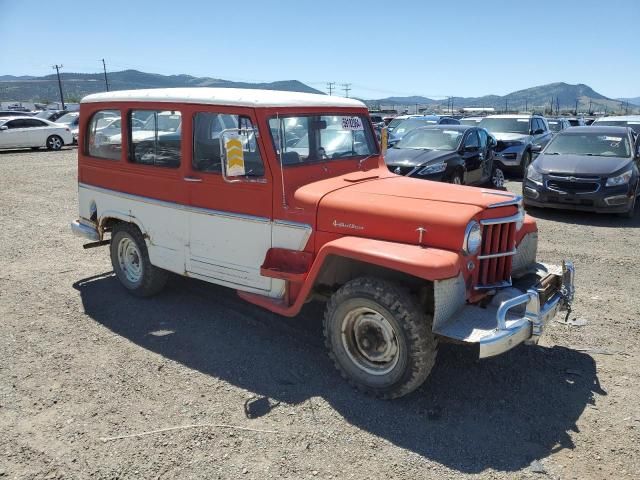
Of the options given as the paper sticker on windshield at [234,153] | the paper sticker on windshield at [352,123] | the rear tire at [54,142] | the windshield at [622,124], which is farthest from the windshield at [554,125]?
the paper sticker on windshield at [234,153]

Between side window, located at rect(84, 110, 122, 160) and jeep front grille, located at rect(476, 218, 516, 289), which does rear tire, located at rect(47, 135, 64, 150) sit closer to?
side window, located at rect(84, 110, 122, 160)

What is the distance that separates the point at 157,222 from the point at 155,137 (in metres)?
0.80

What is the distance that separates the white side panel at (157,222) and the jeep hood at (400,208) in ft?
4.45

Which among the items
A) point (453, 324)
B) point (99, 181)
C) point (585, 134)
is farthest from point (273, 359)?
point (585, 134)

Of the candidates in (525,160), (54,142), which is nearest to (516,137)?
(525,160)

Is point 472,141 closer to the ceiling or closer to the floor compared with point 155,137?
closer to the floor

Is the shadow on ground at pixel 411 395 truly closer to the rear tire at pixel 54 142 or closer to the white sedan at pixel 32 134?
the white sedan at pixel 32 134

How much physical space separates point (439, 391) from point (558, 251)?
435 centimetres

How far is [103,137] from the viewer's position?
5.46 meters

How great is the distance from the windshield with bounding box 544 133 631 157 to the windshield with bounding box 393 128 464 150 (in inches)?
71.3

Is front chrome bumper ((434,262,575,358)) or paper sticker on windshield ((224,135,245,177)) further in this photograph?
paper sticker on windshield ((224,135,245,177))

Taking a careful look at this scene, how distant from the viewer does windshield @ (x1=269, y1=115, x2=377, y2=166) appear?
4.17 metres

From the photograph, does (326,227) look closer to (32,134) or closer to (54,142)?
(32,134)

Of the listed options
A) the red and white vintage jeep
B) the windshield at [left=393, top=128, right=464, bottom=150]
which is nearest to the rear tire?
the windshield at [left=393, top=128, right=464, bottom=150]
